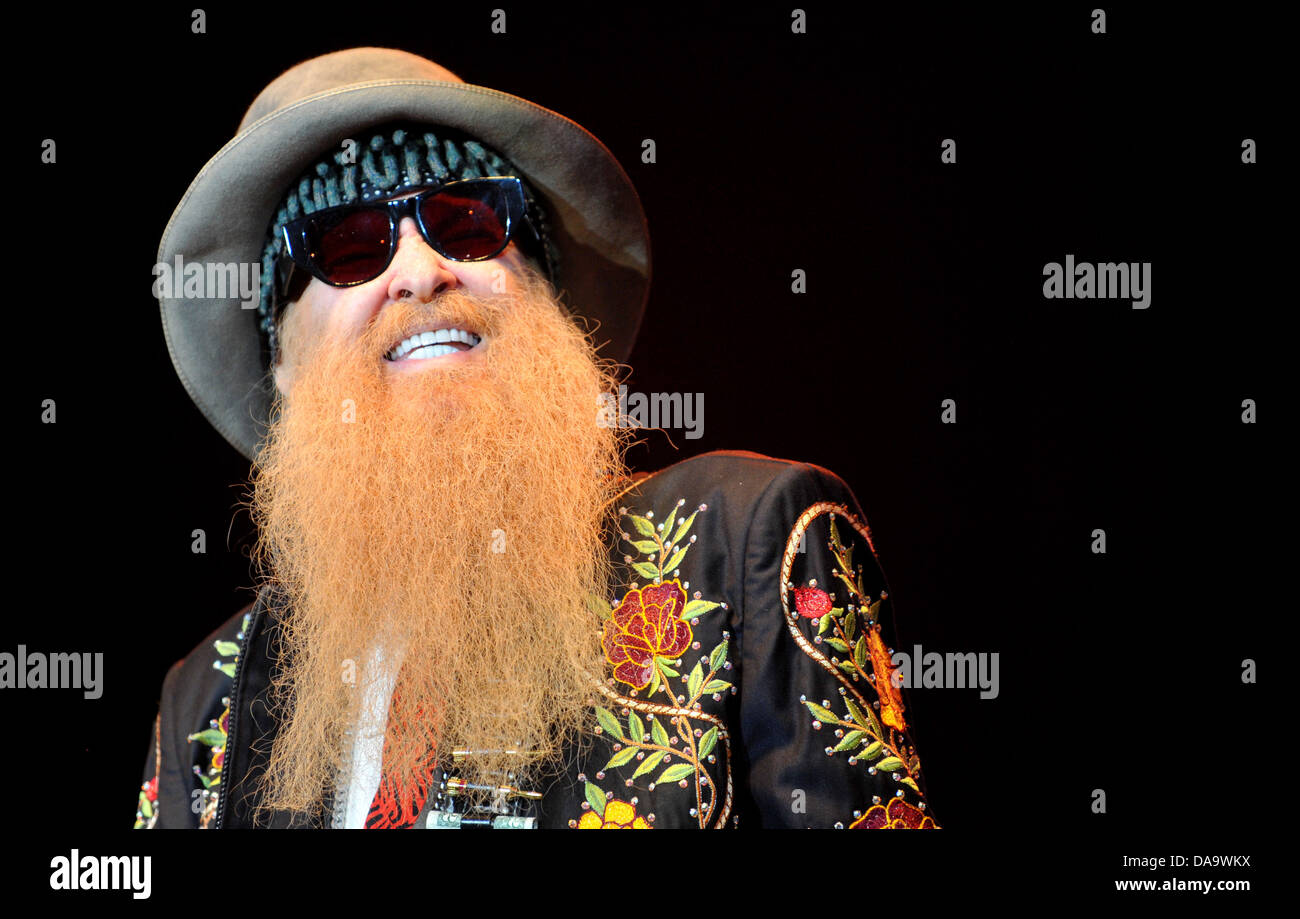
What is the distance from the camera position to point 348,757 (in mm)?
1803

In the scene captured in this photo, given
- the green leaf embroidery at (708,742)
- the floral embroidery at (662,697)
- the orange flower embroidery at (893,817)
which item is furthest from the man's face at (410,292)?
the orange flower embroidery at (893,817)

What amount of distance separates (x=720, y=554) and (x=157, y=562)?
1.48 meters

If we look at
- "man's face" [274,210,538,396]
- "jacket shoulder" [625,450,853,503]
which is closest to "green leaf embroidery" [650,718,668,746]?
"jacket shoulder" [625,450,853,503]

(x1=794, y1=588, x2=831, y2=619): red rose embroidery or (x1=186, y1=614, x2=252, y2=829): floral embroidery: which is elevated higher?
(x1=794, y1=588, x2=831, y2=619): red rose embroidery

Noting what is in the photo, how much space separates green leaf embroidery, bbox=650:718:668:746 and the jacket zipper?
2.59ft

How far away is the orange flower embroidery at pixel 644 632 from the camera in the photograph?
1623 millimetres

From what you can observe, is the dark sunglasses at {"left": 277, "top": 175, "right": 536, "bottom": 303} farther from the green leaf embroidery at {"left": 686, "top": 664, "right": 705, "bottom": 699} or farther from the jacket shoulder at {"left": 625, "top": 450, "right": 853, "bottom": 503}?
the green leaf embroidery at {"left": 686, "top": 664, "right": 705, "bottom": 699}

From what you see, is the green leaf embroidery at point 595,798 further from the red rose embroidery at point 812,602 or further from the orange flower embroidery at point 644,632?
the red rose embroidery at point 812,602

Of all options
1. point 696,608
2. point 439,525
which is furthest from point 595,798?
point 439,525

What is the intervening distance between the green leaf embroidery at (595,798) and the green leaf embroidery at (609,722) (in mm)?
78

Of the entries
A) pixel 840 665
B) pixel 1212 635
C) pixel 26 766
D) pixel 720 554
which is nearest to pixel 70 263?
pixel 26 766

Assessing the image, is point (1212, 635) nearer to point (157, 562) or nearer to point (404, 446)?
point (404, 446)

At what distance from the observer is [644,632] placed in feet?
5.46

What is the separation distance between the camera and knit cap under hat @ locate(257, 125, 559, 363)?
1933mm
